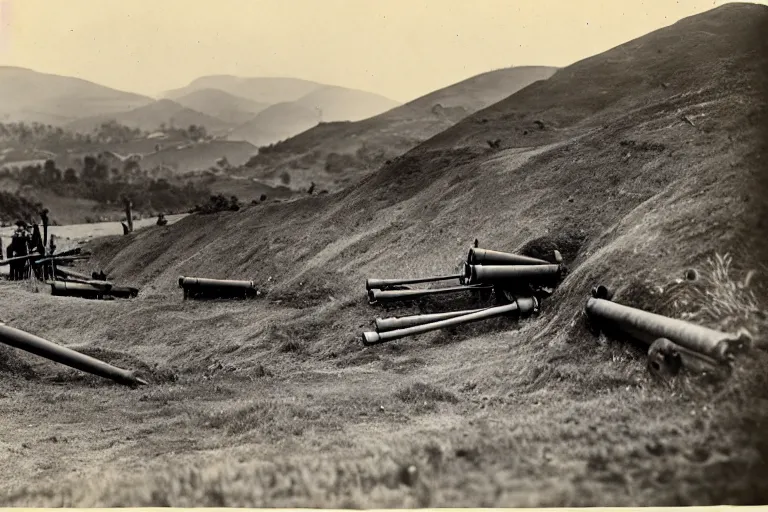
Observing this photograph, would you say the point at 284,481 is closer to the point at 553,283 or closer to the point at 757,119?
the point at 553,283

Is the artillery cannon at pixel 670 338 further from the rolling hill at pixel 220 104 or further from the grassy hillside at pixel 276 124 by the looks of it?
the rolling hill at pixel 220 104

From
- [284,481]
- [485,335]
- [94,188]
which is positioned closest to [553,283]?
[485,335]

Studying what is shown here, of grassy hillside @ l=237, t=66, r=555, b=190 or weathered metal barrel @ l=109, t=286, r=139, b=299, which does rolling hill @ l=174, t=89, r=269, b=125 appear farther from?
weathered metal barrel @ l=109, t=286, r=139, b=299

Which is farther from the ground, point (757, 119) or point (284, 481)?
point (757, 119)

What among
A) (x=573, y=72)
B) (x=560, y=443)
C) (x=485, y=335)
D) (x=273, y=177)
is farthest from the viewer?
(x=273, y=177)

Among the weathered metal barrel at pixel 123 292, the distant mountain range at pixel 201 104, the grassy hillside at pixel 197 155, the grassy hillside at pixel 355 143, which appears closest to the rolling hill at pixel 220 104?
the distant mountain range at pixel 201 104

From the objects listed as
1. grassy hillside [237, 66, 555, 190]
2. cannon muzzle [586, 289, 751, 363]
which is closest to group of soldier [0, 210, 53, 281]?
grassy hillside [237, 66, 555, 190]

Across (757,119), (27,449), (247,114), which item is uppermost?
(247,114)

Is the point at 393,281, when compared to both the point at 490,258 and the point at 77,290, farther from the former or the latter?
the point at 77,290
